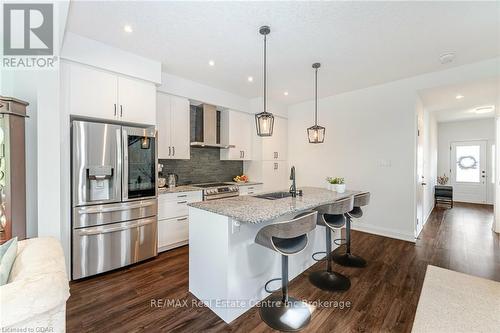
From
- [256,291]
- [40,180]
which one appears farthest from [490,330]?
[40,180]

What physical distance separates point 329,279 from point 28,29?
412 centimetres

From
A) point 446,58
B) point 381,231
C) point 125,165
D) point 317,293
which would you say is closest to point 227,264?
point 317,293

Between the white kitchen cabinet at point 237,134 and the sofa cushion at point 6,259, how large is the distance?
3482mm

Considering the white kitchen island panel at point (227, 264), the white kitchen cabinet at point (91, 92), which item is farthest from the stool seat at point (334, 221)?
the white kitchen cabinet at point (91, 92)

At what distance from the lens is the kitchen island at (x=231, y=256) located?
75.6 inches

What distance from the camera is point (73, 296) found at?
2.27 m

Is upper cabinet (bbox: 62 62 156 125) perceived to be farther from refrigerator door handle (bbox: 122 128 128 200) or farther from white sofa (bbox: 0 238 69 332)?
white sofa (bbox: 0 238 69 332)

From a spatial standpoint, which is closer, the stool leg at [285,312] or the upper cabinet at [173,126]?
the stool leg at [285,312]

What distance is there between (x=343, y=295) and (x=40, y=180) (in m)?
3.25

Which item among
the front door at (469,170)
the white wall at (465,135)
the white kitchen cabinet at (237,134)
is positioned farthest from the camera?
the front door at (469,170)

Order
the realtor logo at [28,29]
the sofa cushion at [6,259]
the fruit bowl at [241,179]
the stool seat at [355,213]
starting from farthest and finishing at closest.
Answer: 1. the fruit bowl at [241,179]
2. the stool seat at [355,213]
3. the realtor logo at [28,29]
4. the sofa cushion at [6,259]

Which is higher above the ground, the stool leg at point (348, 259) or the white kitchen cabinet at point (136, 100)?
the white kitchen cabinet at point (136, 100)

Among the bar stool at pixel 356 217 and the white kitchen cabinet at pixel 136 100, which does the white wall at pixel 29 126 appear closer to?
the white kitchen cabinet at pixel 136 100

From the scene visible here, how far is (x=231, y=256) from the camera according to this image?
1.93m
